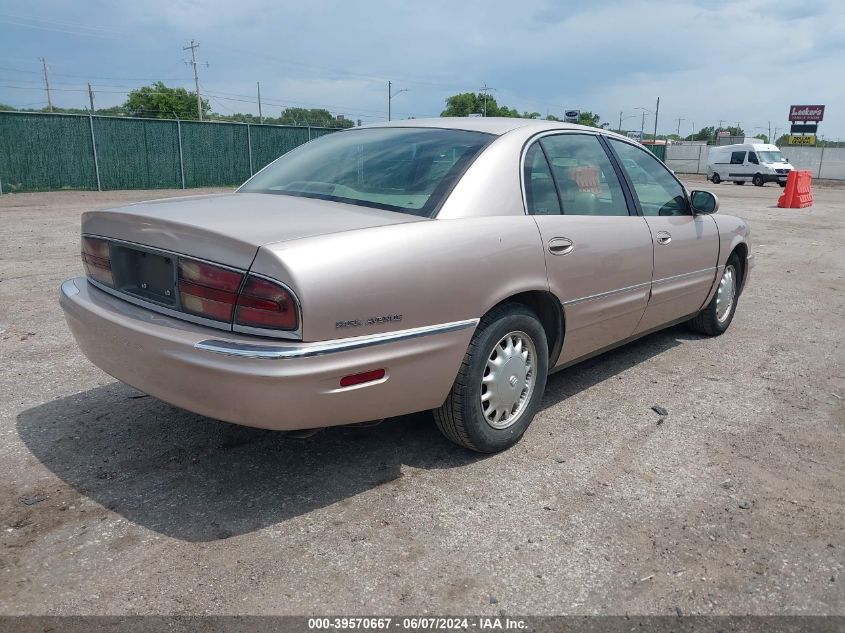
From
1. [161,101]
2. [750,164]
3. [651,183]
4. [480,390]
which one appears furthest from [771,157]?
[161,101]

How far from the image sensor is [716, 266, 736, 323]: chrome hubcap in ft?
17.5

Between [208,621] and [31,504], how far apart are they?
1133mm

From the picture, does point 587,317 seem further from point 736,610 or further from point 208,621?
point 208,621

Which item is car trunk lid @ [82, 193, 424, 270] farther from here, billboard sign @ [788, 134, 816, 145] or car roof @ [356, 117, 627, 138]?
billboard sign @ [788, 134, 816, 145]

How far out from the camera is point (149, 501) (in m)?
2.77

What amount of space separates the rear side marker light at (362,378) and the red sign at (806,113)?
61.2m

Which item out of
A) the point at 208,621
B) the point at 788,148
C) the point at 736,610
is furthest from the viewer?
the point at 788,148

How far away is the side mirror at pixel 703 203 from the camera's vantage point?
468 cm

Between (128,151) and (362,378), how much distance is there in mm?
21355

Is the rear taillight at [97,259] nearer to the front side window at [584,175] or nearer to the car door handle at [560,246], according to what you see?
the car door handle at [560,246]

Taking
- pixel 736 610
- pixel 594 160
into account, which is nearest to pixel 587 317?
pixel 594 160

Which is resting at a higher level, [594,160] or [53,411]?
[594,160]

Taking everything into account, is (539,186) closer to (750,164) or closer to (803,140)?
(750,164)

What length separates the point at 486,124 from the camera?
3.61m
